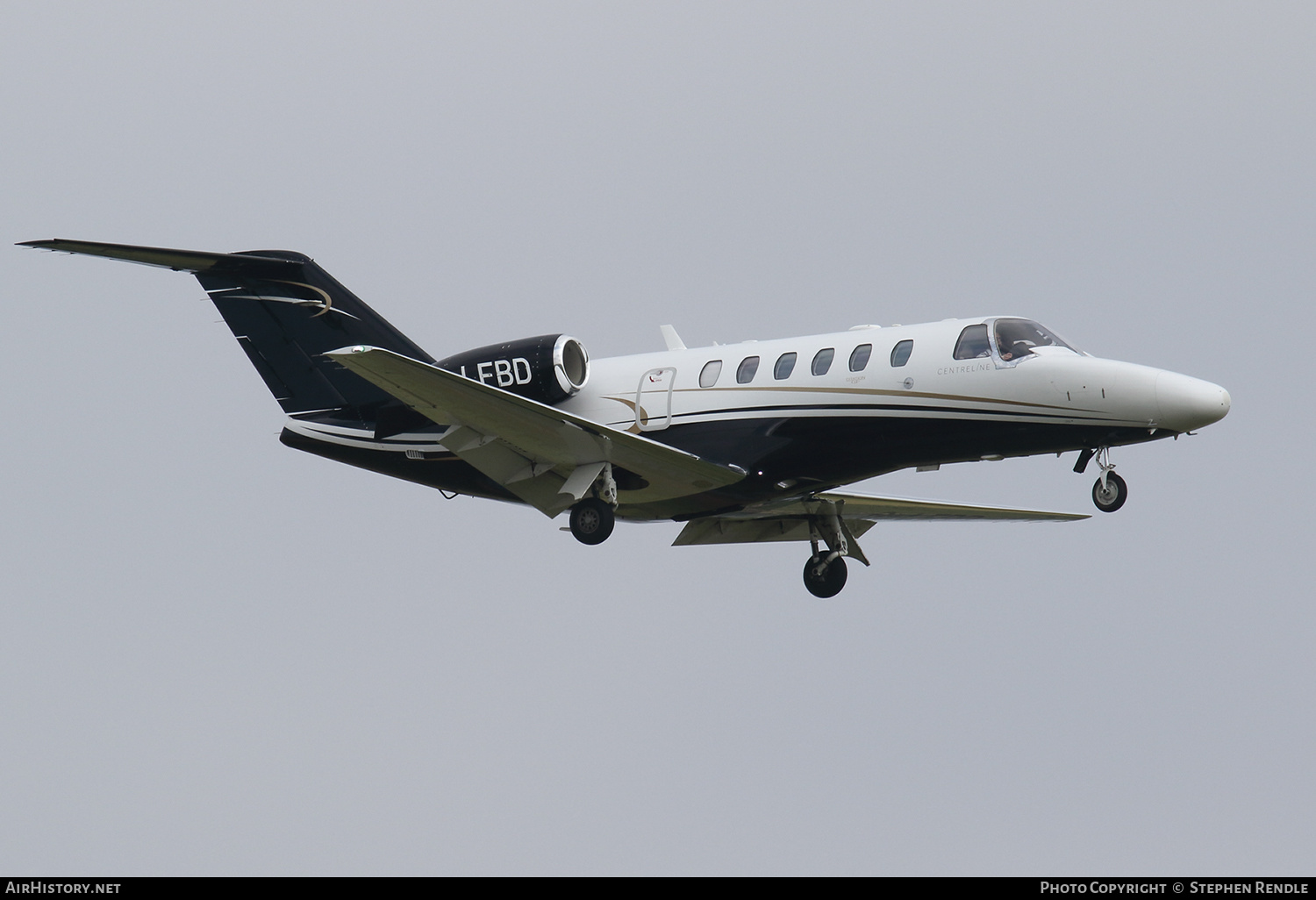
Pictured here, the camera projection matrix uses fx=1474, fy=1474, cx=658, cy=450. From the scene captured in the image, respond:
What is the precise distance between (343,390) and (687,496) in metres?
5.93

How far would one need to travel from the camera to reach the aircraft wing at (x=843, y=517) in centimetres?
2456

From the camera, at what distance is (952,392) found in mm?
20188

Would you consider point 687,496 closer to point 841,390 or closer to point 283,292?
point 841,390

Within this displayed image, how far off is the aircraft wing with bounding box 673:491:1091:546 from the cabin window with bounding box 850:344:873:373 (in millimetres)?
3899

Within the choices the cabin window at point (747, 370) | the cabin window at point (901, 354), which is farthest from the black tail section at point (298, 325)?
the cabin window at point (901, 354)

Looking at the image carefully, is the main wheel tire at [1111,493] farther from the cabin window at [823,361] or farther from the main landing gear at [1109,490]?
the cabin window at [823,361]

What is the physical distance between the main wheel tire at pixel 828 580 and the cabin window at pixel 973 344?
5511 millimetres

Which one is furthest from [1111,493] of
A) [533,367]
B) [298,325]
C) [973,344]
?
[298,325]

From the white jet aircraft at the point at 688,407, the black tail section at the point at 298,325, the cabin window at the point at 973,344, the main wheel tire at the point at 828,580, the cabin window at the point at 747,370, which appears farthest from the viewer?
the main wheel tire at the point at 828,580

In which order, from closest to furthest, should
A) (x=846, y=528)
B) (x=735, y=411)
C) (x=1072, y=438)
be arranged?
(x=1072, y=438) < (x=735, y=411) < (x=846, y=528)

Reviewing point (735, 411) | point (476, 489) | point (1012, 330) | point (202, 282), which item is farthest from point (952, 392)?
point (202, 282)

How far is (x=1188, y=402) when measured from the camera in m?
19.0

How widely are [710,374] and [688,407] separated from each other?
1.95 ft

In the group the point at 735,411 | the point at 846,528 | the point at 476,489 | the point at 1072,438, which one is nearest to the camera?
the point at 1072,438
